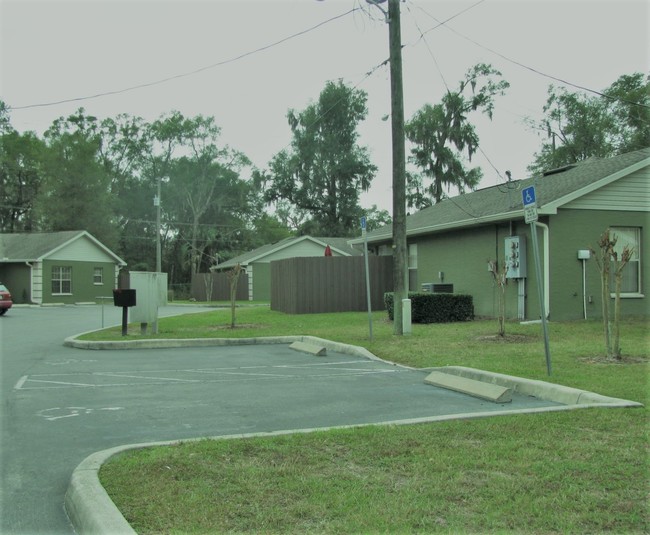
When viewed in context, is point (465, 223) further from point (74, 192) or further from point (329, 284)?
point (74, 192)

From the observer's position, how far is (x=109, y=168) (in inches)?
2542

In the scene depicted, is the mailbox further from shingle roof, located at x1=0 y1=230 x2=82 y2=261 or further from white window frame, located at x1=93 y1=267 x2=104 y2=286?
white window frame, located at x1=93 y1=267 x2=104 y2=286

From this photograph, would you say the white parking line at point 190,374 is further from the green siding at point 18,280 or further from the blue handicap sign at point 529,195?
the green siding at point 18,280

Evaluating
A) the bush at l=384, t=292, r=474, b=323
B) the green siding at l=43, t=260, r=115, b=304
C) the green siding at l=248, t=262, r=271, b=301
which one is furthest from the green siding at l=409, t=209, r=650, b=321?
the green siding at l=43, t=260, r=115, b=304

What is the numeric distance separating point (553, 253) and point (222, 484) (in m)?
14.1

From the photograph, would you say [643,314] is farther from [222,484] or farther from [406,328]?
[222,484]

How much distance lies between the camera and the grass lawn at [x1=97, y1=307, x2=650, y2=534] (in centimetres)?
382

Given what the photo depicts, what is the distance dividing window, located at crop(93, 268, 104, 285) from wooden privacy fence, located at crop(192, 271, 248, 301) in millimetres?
6492

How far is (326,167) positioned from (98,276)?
2225cm

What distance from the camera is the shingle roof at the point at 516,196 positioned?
56.2ft

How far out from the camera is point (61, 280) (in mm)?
40531

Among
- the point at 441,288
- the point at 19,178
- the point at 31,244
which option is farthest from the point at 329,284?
the point at 19,178

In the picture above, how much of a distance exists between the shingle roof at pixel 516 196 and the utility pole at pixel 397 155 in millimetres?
3834

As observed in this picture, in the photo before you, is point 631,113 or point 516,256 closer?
point 516,256
